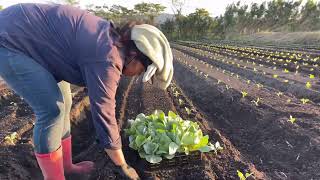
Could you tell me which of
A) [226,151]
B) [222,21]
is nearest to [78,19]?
[226,151]

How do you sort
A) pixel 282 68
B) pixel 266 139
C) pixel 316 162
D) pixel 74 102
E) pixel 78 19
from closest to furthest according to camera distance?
pixel 78 19, pixel 316 162, pixel 266 139, pixel 74 102, pixel 282 68

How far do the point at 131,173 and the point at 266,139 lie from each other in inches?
99.0

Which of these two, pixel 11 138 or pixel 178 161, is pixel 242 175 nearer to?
pixel 178 161

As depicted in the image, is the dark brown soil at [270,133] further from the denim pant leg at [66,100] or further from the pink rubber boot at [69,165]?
the denim pant leg at [66,100]

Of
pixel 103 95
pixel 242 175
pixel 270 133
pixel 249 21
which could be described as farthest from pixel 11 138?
pixel 249 21

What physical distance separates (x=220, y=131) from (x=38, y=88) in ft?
11.5

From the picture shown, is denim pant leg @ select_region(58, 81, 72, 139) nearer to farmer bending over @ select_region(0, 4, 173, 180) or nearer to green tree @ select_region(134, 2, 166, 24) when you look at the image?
farmer bending over @ select_region(0, 4, 173, 180)

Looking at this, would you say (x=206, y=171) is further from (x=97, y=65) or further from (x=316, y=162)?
(x=97, y=65)

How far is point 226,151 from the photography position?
4.34 metres

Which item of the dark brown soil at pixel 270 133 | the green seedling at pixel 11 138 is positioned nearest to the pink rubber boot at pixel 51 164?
the green seedling at pixel 11 138

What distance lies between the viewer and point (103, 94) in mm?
2697

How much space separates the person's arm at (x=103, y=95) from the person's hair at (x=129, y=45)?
0.58 ft

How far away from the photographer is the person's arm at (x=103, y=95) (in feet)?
8.72

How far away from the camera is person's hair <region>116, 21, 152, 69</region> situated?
2805 millimetres
